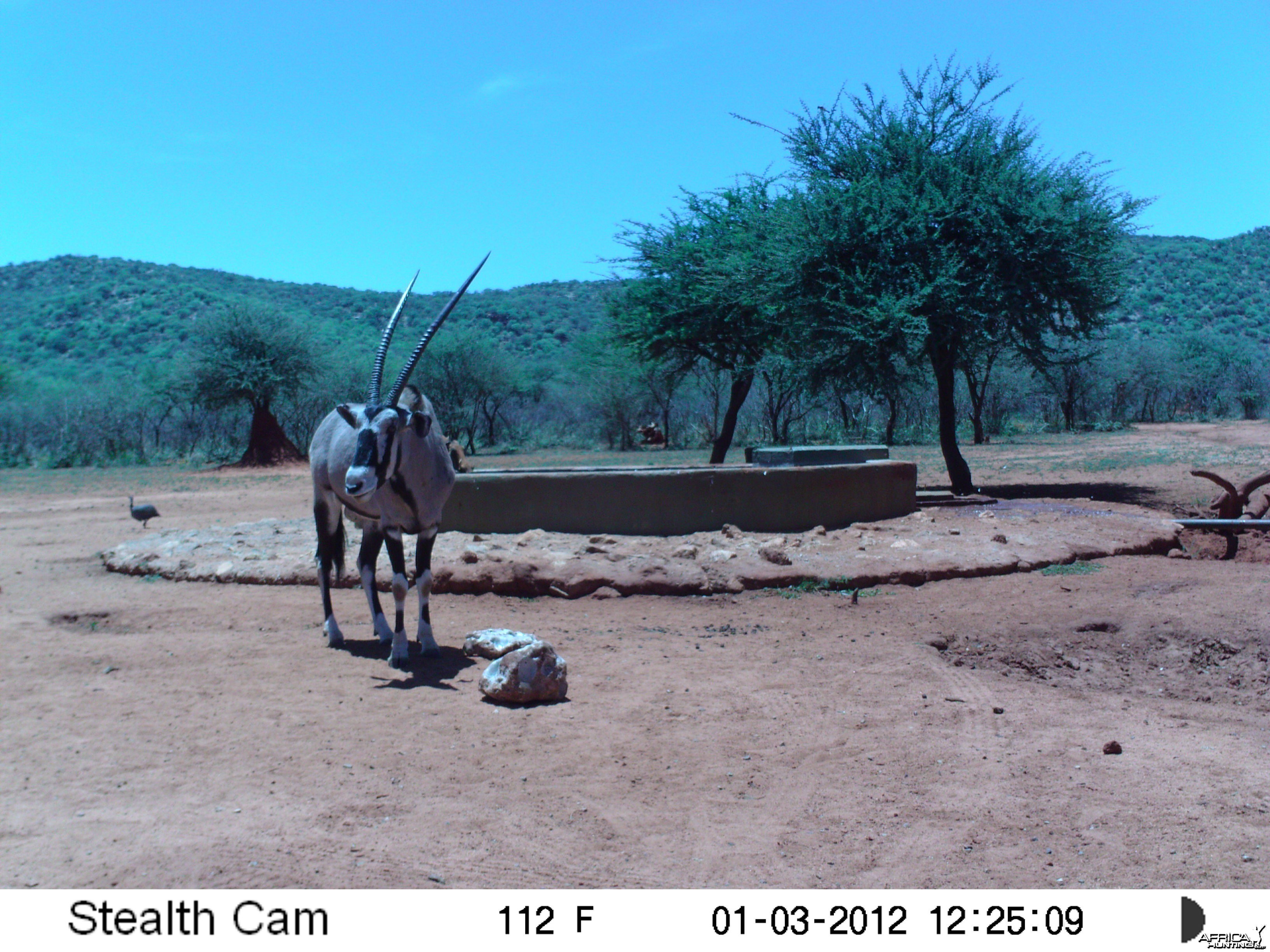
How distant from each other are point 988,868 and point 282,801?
275 cm

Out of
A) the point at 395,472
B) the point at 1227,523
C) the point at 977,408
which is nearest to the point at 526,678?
the point at 395,472

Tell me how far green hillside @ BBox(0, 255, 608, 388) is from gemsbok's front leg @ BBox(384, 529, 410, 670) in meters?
38.4

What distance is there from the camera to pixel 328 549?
24.0ft

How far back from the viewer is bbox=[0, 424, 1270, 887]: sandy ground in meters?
3.54

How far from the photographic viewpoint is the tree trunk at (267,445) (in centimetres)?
3188

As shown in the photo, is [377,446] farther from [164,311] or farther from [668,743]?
[164,311]

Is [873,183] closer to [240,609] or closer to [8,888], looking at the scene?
[240,609]

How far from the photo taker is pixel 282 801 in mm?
3971

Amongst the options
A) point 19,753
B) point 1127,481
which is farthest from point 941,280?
point 19,753

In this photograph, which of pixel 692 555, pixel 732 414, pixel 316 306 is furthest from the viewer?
pixel 316 306

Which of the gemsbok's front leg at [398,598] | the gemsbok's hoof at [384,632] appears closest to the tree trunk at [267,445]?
the gemsbok's hoof at [384,632]

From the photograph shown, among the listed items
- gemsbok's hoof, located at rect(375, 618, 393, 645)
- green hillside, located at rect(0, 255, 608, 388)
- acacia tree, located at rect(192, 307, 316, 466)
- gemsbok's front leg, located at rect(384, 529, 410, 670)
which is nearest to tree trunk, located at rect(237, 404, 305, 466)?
acacia tree, located at rect(192, 307, 316, 466)

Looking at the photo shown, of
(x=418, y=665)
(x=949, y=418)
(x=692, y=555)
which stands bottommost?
(x=418, y=665)

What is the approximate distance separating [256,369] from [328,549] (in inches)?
1126
